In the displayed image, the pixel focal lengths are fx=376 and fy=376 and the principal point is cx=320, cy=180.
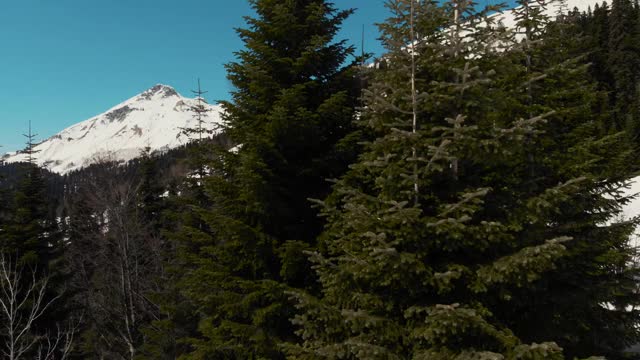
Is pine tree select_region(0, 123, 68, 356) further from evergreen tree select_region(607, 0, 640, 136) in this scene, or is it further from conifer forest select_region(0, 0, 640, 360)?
evergreen tree select_region(607, 0, 640, 136)

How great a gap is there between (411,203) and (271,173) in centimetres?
334

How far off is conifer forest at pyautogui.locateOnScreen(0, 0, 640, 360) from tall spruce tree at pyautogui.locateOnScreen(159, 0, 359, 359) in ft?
0.16

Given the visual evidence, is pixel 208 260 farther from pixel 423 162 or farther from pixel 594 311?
pixel 594 311

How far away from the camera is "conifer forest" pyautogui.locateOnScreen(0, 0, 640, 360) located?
17.1 feet

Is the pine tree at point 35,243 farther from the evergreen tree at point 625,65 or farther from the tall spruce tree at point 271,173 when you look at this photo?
the evergreen tree at point 625,65

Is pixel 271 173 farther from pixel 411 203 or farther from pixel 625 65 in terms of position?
pixel 625 65

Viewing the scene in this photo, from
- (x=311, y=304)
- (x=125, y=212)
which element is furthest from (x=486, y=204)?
(x=125, y=212)

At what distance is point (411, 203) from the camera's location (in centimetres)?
571

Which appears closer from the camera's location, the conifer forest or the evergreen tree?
the conifer forest

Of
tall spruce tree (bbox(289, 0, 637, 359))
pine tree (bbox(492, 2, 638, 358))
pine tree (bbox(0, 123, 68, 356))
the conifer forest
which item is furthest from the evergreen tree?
pine tree (bbox(0, 123, 68, 356))

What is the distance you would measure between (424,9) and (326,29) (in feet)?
12.8

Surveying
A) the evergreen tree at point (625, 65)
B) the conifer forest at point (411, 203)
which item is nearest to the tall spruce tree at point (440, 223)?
the conifer forest at point (411, 203)

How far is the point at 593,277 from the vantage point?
8.93 meters

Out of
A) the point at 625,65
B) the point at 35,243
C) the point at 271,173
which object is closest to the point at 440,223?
the point at 271,173
